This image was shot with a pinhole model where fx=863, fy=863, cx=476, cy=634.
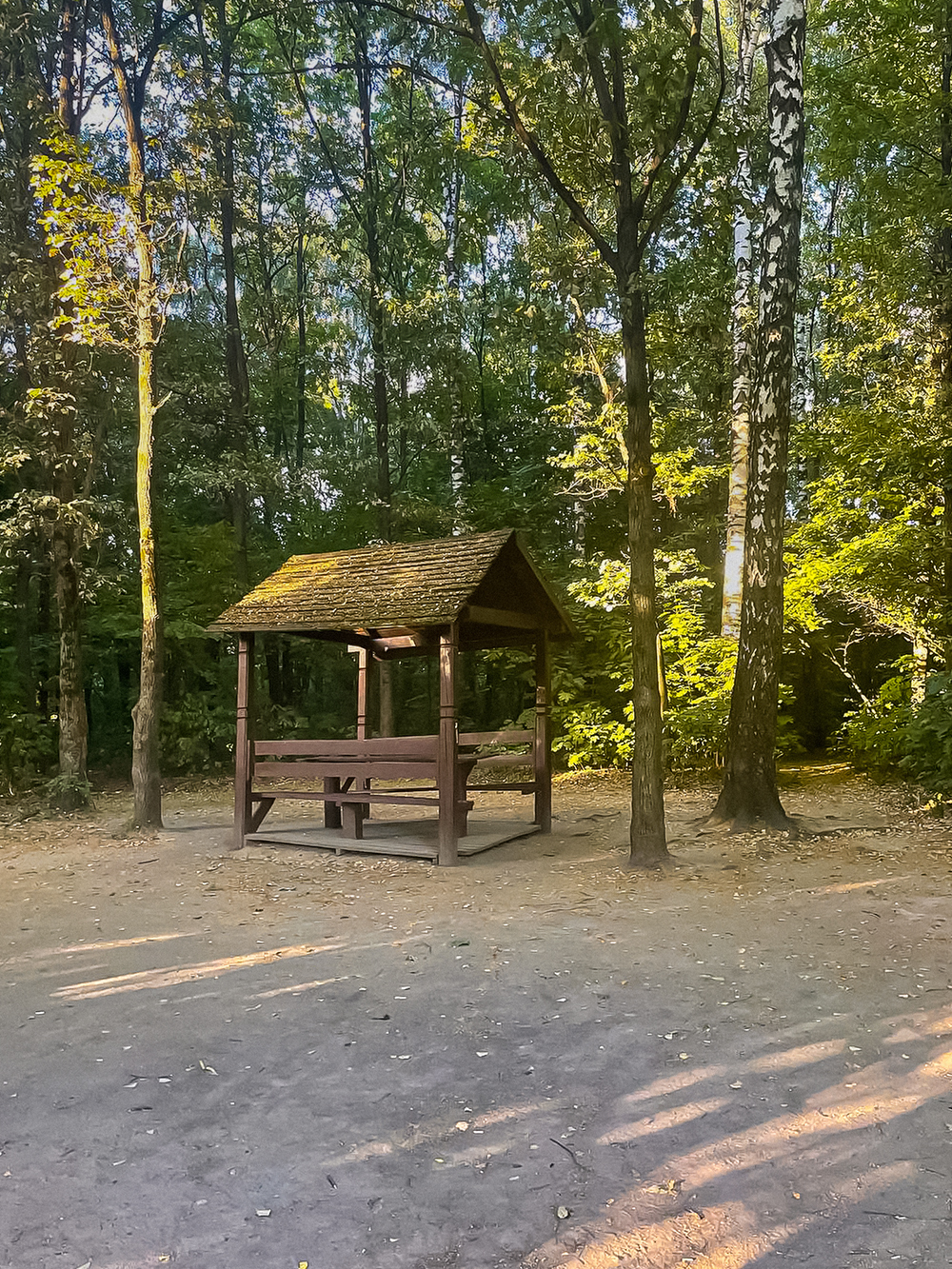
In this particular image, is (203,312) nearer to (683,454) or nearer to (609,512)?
(609,512)

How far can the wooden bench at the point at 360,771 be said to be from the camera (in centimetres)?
928

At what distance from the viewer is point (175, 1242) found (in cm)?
272

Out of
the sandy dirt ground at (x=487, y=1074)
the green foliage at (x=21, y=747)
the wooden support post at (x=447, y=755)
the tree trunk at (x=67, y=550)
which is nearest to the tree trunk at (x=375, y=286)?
the tree trunk at (x=67, y=550)

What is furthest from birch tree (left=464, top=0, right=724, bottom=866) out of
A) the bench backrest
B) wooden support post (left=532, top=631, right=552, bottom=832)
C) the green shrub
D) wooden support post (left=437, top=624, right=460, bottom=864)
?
the green shrub

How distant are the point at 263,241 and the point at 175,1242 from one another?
22.7 meters

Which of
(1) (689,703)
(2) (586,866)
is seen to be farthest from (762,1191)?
(1) (689,703)

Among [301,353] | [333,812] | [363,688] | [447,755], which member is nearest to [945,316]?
[447,755]

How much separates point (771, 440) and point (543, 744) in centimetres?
448

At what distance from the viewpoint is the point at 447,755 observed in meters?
9.02

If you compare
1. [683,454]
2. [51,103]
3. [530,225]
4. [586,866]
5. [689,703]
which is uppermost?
[530,225]

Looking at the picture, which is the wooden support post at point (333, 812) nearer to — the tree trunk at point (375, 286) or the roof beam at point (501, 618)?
the roof beam at point (501, 618)

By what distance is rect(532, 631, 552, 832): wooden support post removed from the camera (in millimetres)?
10742

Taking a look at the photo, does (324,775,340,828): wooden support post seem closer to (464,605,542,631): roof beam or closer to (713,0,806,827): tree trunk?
(464,605,542,631): roof beam

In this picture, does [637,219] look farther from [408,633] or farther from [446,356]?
[446,356]
